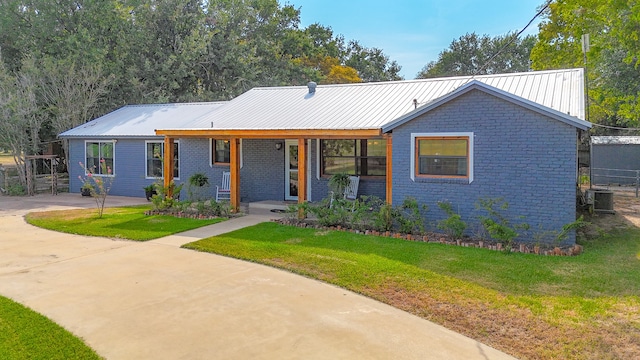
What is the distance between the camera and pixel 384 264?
7043 millimetres

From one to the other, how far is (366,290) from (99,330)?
10.4 ft

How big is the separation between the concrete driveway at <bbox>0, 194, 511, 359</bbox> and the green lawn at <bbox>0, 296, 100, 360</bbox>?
13 cm

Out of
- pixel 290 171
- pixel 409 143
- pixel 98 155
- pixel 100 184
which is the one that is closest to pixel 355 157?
pixel 290 171

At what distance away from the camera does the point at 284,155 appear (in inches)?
545

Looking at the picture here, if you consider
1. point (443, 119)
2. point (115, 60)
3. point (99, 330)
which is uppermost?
point (115, 60)

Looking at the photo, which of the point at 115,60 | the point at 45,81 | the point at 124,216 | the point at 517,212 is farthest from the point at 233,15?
the point at 517,212

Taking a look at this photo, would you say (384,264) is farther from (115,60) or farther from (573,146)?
(115,60)

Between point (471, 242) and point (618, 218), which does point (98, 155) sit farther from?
point (618, 218)

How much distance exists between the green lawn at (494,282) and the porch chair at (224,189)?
15.1ft

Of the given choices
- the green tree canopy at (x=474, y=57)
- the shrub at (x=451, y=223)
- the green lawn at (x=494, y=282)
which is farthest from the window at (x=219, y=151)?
the green tree canopy at (x=474, y=57)

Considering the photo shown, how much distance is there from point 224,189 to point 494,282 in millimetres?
9747

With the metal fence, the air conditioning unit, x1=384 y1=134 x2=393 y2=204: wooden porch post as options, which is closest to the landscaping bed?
x1=384 y1=134 x2=393 y2=204: wooden porch post

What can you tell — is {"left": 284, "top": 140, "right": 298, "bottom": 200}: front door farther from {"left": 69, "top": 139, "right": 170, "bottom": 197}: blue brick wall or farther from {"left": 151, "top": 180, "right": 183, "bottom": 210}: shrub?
{"left": 69, "top": 139, "right": 170, "bottom": 197}: blue brick wall

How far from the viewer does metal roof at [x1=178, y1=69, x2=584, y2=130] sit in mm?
9977
